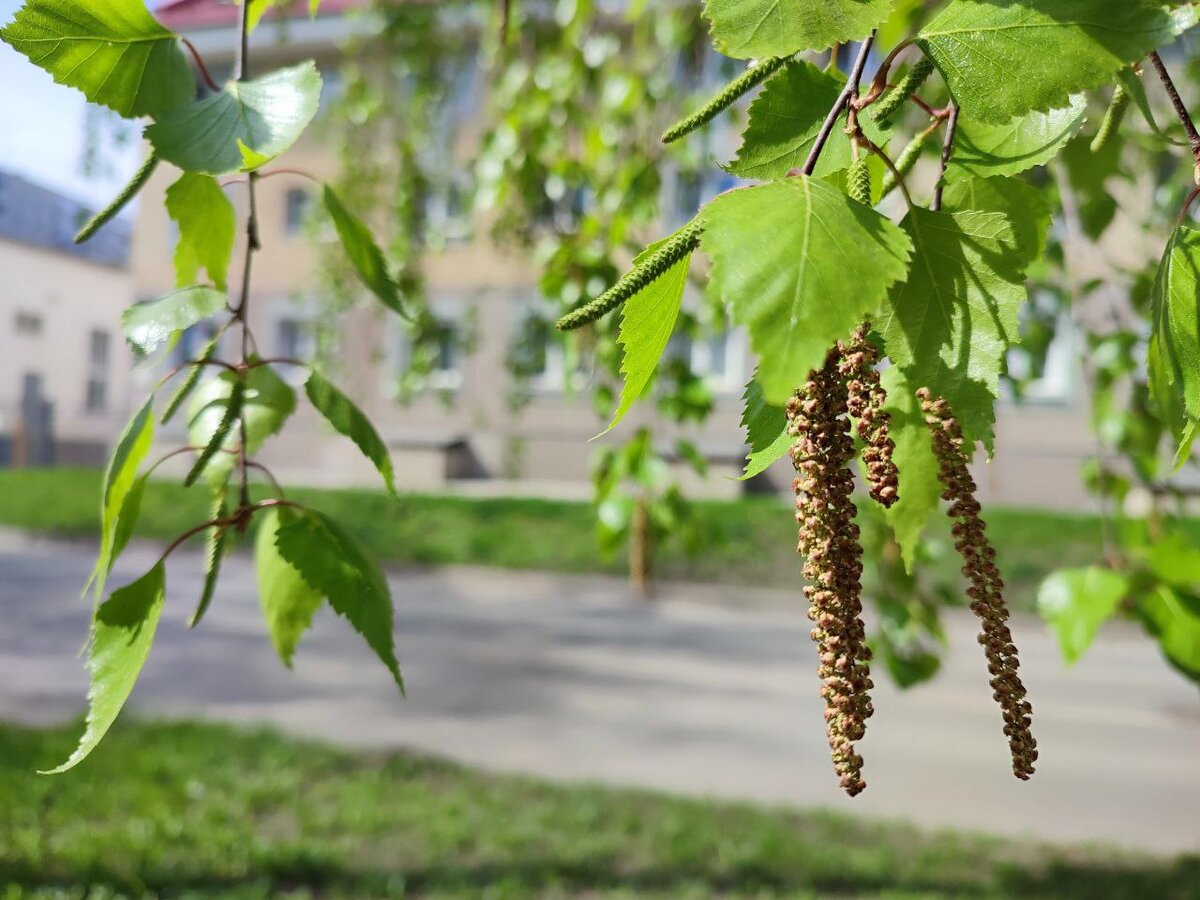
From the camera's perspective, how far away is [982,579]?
0.53 meters

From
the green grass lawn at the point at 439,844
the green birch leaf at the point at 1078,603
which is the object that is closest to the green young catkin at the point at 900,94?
the green birch leaf at the point at 1078,603

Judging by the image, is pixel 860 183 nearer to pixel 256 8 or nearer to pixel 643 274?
pixel 643 274

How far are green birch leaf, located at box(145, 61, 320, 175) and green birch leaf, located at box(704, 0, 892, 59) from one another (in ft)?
0.81

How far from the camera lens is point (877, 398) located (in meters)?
0.48

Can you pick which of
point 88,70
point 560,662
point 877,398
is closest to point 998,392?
point 877,398

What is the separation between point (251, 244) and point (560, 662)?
5926mm

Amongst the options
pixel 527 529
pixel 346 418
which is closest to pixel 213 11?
pixel 346 418

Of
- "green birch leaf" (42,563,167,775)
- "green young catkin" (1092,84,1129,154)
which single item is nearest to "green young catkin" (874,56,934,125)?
"green young catkin" (1092,84,1129,154)

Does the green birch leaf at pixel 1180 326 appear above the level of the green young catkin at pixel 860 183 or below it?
below

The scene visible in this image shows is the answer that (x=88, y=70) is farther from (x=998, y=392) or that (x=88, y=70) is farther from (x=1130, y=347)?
(x=1130, y=347)

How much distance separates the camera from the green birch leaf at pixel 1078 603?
138cm

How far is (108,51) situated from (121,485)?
0.27 meters

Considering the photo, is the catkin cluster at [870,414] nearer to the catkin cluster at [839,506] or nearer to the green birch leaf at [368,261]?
the catkin cluster at [839,506]

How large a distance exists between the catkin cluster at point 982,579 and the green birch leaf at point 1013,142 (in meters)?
0.15
